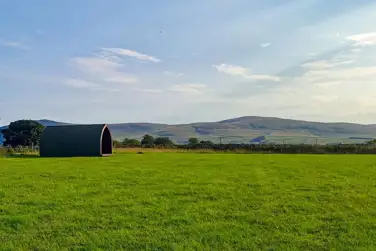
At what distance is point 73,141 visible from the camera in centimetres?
3312

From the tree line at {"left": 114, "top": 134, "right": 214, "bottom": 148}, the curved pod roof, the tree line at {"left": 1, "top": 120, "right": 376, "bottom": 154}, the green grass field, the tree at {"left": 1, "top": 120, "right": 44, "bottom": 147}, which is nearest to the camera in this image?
the green grass field

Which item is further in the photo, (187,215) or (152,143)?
(152,143)

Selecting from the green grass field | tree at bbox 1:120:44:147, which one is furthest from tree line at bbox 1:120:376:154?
the green grass field

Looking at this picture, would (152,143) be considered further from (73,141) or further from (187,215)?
(187,215)

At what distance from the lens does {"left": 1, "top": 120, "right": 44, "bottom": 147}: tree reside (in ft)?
185

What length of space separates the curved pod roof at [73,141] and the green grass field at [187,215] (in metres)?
20.0

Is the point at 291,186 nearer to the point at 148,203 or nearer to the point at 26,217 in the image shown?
the point at 148,203

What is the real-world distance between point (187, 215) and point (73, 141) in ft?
87.6

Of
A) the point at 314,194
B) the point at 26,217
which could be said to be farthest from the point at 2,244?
the point at 314,194

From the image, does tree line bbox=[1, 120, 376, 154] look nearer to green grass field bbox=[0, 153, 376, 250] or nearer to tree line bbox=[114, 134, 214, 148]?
tree line bbox=[114, 134, 214, 148]

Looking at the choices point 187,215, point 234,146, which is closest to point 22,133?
point 234,146

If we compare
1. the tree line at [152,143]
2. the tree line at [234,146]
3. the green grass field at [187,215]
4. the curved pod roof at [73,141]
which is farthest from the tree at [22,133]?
the green grass field at [187,215]

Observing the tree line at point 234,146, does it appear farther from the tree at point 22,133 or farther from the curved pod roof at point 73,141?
the curved pod roof at point 73,141

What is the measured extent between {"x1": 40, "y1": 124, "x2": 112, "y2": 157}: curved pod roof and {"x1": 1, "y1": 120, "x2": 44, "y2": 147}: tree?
2318 centimetres
